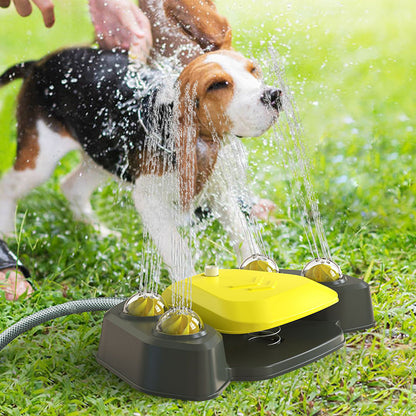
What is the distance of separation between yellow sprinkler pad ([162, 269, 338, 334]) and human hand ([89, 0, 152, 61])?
1063mm

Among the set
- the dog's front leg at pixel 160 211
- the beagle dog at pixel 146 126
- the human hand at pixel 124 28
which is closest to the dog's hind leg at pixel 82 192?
the beagle dog at pixel 146 126

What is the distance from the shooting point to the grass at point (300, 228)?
1.31m

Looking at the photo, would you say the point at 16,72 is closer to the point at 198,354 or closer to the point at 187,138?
the point at 187,138

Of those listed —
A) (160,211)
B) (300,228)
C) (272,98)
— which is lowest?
(300,228)

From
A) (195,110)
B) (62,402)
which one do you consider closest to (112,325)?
(62,402)

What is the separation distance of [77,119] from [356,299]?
3.62ft

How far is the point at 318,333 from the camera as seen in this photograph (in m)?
1.32

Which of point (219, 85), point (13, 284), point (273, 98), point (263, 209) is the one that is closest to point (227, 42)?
point (219, 85)

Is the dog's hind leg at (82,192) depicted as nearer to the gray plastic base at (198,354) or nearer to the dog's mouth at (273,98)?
the dog's mouth at (273,98)

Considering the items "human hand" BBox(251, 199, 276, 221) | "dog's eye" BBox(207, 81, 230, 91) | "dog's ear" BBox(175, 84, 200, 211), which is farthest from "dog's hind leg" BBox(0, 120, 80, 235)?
"human hand" BBox(251, 199, 276, 221)

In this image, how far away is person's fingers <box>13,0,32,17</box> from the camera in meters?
2.18

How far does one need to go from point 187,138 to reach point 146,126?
23 cm

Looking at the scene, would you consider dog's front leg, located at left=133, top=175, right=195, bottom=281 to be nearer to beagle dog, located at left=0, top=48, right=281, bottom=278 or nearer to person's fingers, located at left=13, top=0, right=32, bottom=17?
beagle dog, located at left=0, top=48, right=281, bottom=278

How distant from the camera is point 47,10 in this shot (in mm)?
2205
